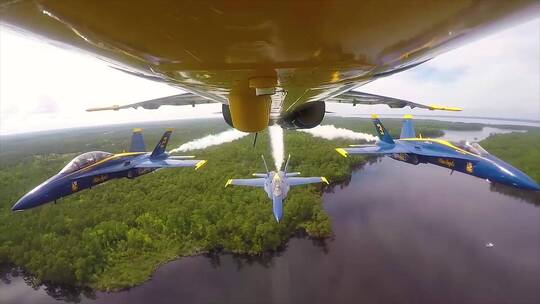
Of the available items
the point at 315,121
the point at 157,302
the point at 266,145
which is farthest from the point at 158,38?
the point at 266,145

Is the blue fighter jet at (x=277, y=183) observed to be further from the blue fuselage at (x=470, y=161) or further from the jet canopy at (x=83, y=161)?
the jet canopy at (x=83, y=161)

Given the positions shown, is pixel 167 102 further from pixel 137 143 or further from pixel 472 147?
pixel 472 147

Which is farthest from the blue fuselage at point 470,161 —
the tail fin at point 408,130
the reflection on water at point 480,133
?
the reflection on water at point 480,133

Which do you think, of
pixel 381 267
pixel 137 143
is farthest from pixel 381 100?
pixel 381 267

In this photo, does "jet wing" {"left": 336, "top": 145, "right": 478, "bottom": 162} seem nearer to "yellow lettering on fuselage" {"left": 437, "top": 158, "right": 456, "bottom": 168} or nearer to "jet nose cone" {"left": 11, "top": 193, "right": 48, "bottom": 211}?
"yellow lettering on fuselage" {"left": 437, "top": 158, "right": 456, "bottom": 168}

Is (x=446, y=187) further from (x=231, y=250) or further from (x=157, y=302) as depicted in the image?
(x=157, y=302)

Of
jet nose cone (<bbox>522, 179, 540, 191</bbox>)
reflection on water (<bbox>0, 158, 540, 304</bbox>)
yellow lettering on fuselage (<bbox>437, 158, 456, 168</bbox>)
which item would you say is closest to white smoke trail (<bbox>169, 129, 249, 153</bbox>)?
reflection on water (<bbox>0, 158, 540, 304</bbox>)
